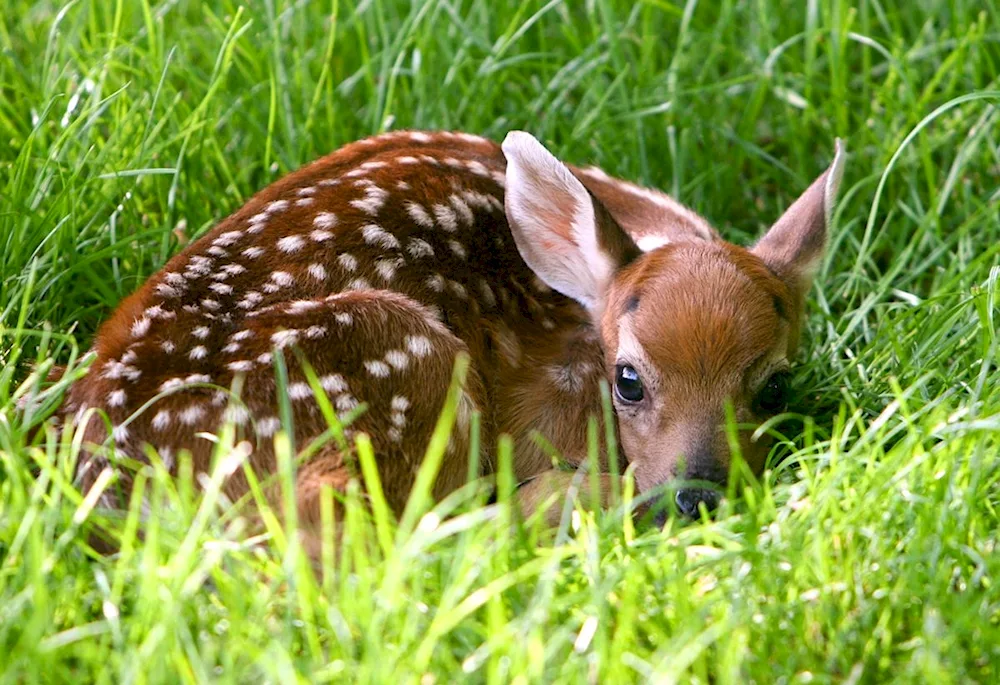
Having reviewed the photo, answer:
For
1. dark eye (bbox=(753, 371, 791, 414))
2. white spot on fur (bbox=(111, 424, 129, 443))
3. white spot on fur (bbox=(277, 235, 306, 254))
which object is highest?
white spot on fur (bbox=(277, 235, 306, 254))

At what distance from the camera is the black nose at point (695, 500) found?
3260mm

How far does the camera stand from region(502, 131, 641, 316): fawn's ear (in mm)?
3834

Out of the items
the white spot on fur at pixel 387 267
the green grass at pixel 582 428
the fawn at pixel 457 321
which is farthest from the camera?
the white spot on fur at pixel 387 267

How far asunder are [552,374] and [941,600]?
1.52m

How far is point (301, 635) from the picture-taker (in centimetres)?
258

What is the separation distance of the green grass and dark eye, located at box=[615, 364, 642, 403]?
1.47 ft

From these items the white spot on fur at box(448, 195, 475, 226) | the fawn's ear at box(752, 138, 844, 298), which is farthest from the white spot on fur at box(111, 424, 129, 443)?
the fawn's ear at box(752, 138, 844, 298)

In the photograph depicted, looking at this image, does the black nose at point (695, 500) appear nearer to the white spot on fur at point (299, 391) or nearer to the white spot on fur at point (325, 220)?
the white spot on fur at point (299, 391)

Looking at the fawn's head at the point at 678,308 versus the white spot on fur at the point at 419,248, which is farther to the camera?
the white spot on fur at the point at 419,248

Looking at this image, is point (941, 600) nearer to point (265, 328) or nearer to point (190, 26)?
point (265, 328)

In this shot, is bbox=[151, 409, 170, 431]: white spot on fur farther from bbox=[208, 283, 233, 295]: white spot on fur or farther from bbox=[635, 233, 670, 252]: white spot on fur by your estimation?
bbox=[635, 233, 670, 252]: white spot on fur

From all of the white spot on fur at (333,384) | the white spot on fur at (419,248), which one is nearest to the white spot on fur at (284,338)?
the white spot on fur at (333,384)

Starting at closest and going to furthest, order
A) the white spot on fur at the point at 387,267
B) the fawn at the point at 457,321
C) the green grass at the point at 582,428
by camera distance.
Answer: the green grass at the point at 582,428 → the fawn at the point at 457,321 → the white spot on fur at the point at 387,267

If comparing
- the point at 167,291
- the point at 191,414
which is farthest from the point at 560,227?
the point at 191,414
